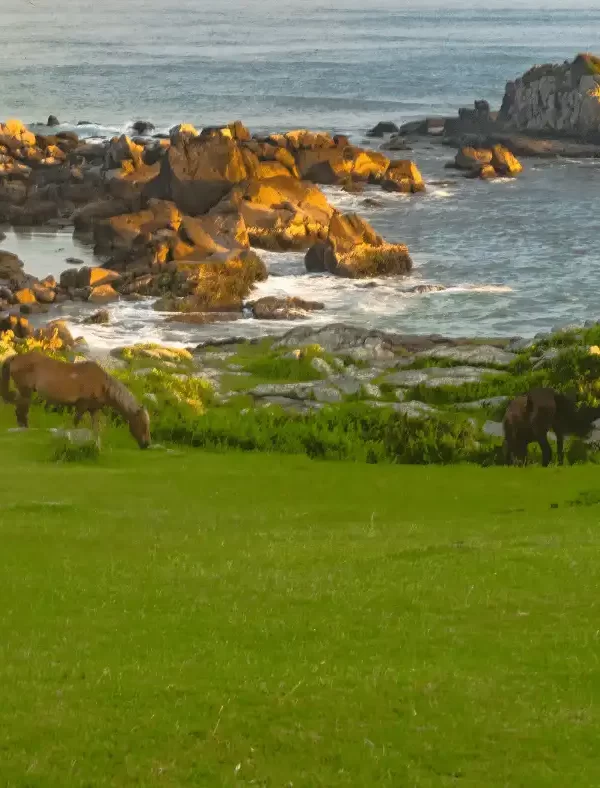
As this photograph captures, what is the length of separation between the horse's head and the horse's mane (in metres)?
0.12

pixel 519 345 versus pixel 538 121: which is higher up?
pixel 538 121

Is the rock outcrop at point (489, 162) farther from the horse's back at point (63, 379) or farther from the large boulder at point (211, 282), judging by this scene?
the horse's back at point (63, 379)

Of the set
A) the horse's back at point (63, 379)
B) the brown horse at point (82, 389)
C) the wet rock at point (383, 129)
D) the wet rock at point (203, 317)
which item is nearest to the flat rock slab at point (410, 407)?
the brown horse at point (82, 389)

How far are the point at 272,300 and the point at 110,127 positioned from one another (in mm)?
70997

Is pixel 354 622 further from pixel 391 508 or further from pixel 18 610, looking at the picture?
pixel 391 508

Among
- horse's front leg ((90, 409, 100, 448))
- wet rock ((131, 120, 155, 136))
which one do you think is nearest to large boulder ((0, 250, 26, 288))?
horse's front leg ((90, 409, 100, 448))

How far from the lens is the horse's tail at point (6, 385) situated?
26562 millimetres

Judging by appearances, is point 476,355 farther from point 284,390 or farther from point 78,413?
point 78,413

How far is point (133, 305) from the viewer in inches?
2525

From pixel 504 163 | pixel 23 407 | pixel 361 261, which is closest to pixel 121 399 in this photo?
pixel 23 407

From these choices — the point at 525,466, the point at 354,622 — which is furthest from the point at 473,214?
the point at 354,622

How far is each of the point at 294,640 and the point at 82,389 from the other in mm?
13934

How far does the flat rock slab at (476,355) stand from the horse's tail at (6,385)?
16.9 meters

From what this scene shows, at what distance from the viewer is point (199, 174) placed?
83.6 meters
